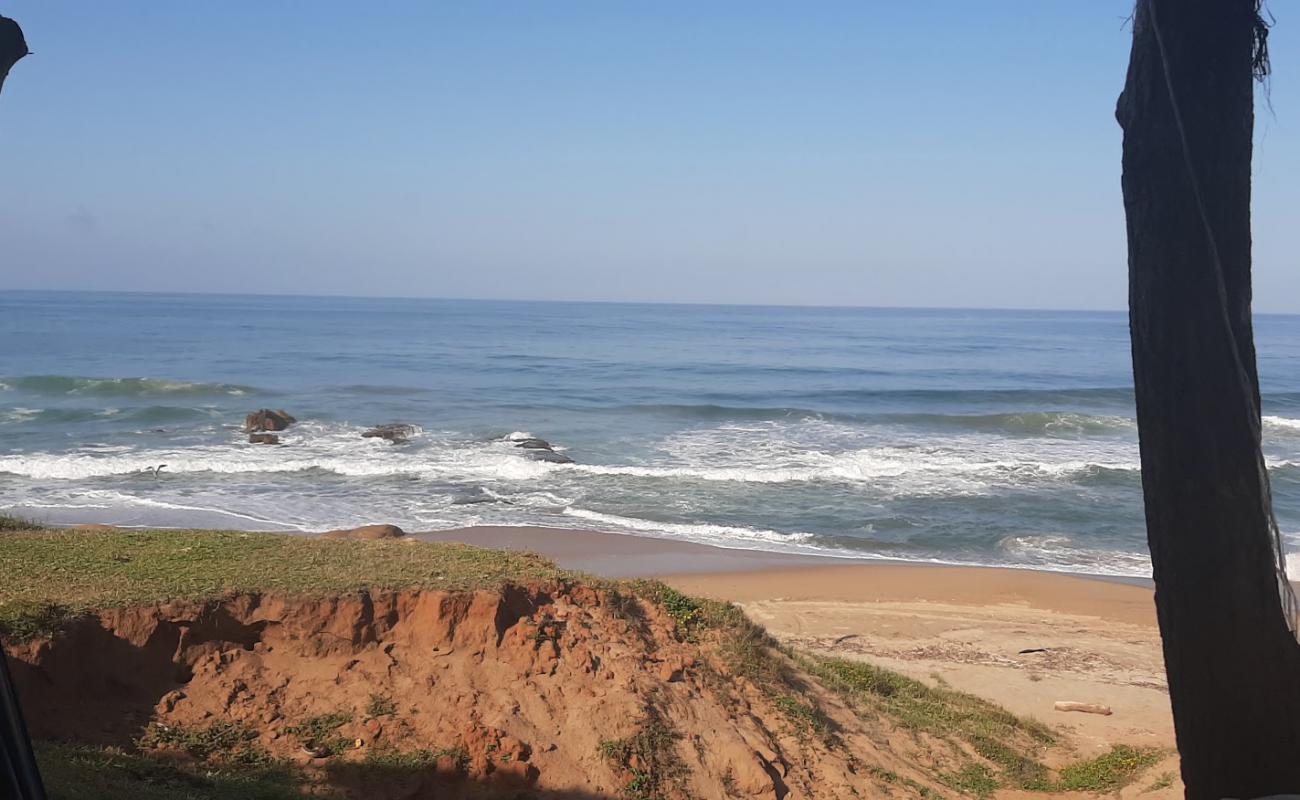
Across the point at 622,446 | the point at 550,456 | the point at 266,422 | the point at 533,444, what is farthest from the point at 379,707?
the point at 266,422

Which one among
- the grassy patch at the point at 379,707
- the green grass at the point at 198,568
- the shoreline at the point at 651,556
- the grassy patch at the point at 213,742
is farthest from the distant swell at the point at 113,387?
the grassy patch at the point at 213,742

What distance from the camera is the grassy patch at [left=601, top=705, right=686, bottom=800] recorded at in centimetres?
724

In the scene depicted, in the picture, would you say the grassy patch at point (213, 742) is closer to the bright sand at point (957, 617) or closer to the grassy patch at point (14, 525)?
the grassy patch at point (14, 525)

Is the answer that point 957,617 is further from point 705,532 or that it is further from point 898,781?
point 898,781

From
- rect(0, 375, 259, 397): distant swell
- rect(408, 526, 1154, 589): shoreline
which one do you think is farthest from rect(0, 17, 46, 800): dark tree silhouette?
rect(0, 375, 259, 397): distant swell

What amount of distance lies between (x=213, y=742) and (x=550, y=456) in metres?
21.8

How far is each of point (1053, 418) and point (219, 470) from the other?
28.9 metres

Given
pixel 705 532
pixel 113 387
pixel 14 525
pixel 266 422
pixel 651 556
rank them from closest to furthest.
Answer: pixel 14 525, pixel 651 556, pixel 705 532, pixel 266 422, pixel 113 387

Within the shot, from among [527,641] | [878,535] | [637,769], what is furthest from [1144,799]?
[878,535]

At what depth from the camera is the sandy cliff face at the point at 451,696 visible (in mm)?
6766

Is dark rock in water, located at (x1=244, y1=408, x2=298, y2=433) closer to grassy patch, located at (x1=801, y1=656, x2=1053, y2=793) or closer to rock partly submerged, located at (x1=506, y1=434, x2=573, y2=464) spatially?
rock partly submerged, located at (x1=506, y1=434, x2=573, y2=464)

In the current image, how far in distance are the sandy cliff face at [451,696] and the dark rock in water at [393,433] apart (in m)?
23.1

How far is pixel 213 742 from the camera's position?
21.9 feet

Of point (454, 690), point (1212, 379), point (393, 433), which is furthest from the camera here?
point (393, 433)
